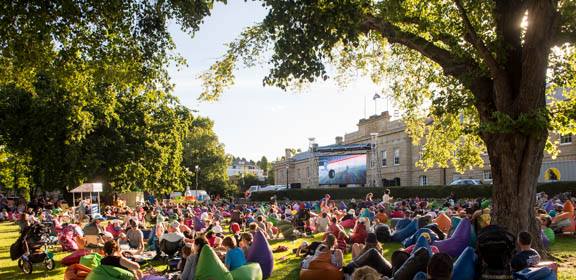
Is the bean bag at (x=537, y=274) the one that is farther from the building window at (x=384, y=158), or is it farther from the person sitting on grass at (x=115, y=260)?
the building window at (x=384, y=158)

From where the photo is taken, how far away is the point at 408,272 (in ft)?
25.8

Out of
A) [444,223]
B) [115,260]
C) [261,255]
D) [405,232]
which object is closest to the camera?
[115,260]

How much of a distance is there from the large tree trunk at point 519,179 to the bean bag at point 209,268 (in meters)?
6.57

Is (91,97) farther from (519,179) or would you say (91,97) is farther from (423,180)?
(423,180)

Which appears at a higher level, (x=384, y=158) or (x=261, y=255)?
(x=384, y=158)

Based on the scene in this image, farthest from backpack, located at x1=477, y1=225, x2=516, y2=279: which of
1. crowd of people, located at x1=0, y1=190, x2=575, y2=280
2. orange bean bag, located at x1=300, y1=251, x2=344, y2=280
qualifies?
orange bean bag, located at x1=300, y1=251, x2=344, y2=280

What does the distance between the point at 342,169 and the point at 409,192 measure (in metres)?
13.4

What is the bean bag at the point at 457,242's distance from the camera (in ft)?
37.2

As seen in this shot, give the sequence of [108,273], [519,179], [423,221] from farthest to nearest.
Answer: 1. [423,221]
2. [519,179]
3. [108,273]

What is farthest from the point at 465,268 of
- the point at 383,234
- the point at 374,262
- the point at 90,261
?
the point at 383,234

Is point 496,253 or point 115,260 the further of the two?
point 115,260

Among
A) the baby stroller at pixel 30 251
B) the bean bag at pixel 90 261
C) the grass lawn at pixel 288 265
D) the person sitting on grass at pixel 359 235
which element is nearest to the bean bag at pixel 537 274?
the grass lawn at pixel 288 265

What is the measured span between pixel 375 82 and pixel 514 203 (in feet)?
26.5

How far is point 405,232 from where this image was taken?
669 inches
